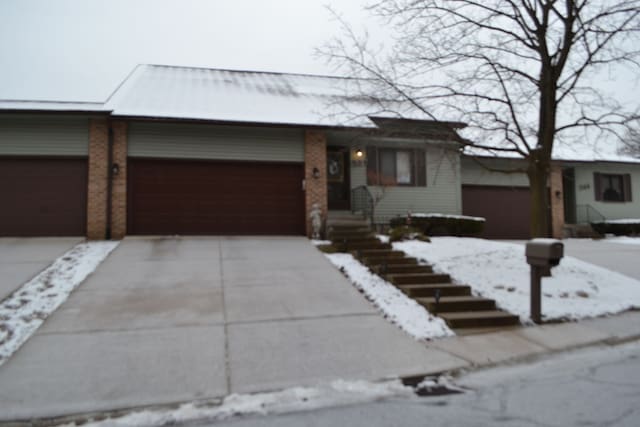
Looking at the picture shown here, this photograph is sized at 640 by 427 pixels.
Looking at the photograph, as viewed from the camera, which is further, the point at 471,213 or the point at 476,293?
the point at 471,213

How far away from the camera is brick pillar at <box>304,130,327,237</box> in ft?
41.2

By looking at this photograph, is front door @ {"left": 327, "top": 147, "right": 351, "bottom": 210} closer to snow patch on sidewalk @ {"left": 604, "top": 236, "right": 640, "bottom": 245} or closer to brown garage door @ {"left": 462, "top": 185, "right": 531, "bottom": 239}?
brown garage door @ {"left": 462, "top": 185, "right": 531, "bottom": 239}

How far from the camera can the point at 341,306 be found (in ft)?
21.9

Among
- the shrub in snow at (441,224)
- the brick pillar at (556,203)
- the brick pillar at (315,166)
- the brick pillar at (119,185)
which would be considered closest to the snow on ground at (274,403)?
the brick pillar at (315,166)

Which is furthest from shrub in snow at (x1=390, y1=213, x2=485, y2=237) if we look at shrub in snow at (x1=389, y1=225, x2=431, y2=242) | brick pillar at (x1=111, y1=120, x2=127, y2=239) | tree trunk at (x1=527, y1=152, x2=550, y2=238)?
brick pillar at (x1=111, y1=120, x2=127, y2=239)

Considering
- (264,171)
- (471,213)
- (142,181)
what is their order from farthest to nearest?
(471,213) < (264,171) < (142,181)

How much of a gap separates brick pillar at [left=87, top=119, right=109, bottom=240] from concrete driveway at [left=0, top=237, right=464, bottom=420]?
3.31m

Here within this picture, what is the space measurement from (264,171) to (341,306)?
6.78 m

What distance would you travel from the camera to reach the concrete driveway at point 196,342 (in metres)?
4.07

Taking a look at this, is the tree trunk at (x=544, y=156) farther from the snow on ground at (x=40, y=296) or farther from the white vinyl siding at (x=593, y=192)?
the white vinyl siding at (x=593, y=192)

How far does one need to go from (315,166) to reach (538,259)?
7691mm

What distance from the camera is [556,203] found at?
661 inches

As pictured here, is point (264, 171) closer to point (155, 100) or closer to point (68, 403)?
point (155, 100)

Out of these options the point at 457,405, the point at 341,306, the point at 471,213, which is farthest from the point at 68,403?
the point at 471,213
